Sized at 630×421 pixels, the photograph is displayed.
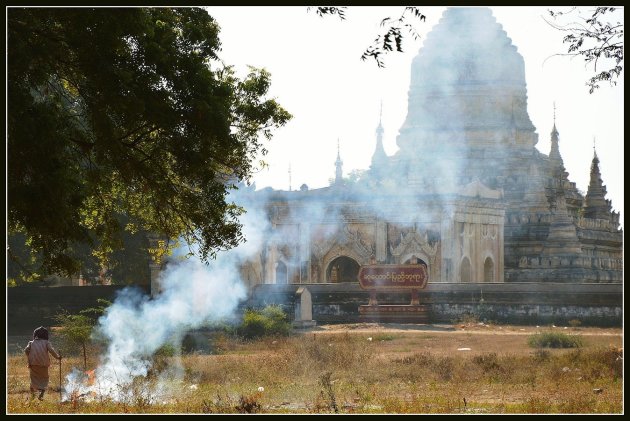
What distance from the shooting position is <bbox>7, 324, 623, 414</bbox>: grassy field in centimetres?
1577

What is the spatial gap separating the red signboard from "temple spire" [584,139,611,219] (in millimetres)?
22622

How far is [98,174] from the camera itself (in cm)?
1673

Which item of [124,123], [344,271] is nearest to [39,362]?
[124,123]

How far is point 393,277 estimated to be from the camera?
3616 centimetres

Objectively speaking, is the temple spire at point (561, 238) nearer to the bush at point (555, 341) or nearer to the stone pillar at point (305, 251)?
the stone pillar at point (305, 251)

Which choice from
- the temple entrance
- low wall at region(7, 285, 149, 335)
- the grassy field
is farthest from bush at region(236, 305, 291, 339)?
the temple entrance

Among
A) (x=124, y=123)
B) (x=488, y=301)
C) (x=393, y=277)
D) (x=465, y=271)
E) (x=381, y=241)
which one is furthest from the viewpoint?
(x=465, y=271)

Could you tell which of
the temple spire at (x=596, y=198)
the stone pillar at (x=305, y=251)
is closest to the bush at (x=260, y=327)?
the stone pillar at (x=305, y=251)

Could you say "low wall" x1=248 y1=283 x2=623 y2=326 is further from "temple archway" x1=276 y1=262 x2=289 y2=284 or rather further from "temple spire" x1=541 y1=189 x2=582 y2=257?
"temple spire" x1=541 y1=189 x2=582 y2=257

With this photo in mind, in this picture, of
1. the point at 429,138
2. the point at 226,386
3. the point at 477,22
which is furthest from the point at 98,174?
the point at 477,22

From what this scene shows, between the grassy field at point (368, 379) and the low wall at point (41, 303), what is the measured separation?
7988mm

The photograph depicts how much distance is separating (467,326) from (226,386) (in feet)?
49.9

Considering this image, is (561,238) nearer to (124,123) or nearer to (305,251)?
(305,251)

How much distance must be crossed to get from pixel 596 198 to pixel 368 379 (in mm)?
39457
